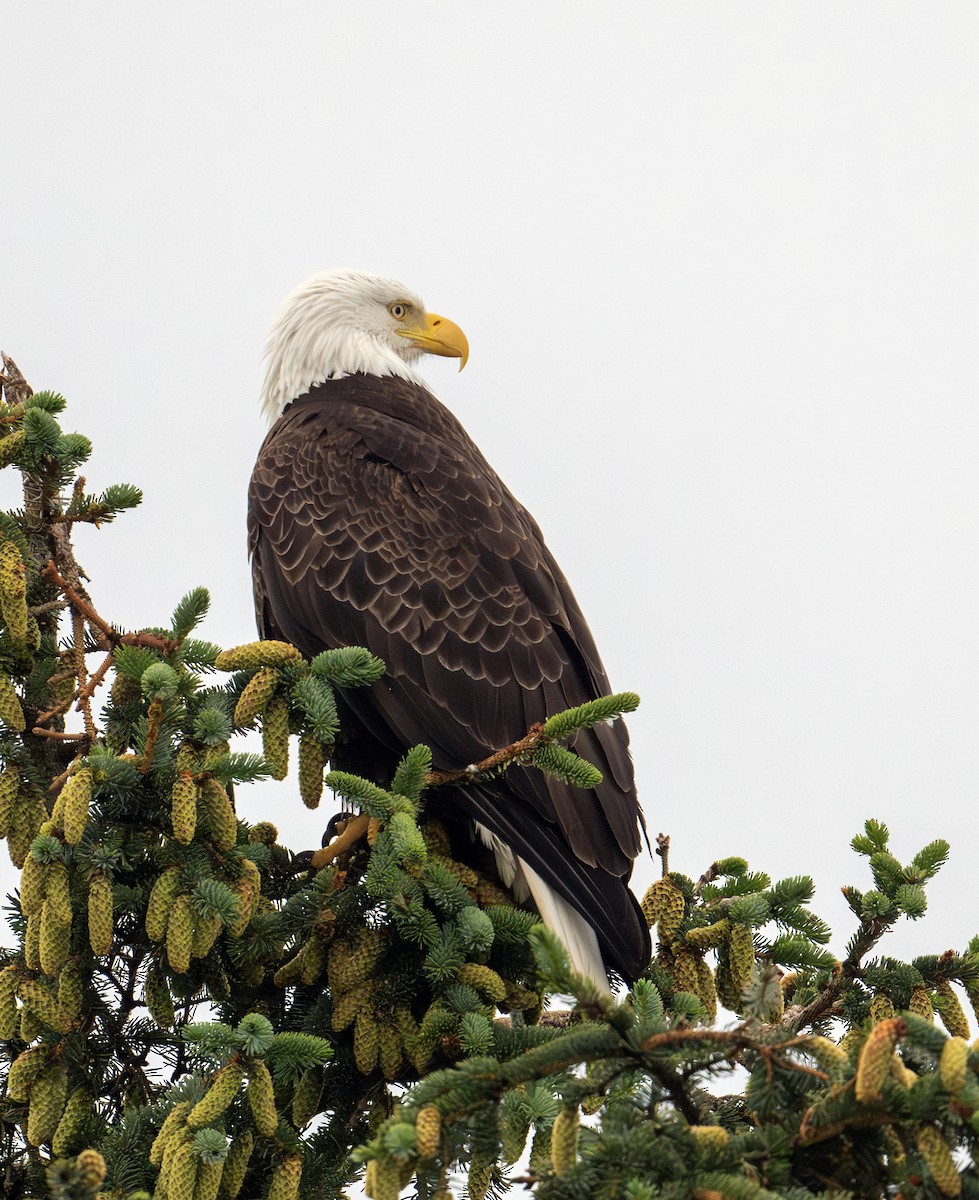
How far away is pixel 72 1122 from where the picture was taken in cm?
305

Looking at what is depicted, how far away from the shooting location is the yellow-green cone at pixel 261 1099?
2.62m

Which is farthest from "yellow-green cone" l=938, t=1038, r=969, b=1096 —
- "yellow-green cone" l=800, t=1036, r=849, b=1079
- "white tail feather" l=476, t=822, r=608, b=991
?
"white tail feather" l=476, t=822, r=608, b=991

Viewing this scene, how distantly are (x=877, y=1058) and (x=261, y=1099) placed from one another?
123cm

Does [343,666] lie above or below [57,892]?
above

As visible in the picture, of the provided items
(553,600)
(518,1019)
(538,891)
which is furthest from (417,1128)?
(553,600)

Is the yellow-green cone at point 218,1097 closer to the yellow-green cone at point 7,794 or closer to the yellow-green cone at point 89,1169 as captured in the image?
the yellow-green cone at point 89,1169

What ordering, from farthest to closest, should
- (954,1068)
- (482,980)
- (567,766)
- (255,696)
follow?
(482,980) < (255,696) < (567,766) < (954,1068)

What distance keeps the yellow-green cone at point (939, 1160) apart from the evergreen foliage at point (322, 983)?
3 centimetres

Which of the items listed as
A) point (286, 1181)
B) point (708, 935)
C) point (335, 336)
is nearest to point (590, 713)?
point (708, 935)

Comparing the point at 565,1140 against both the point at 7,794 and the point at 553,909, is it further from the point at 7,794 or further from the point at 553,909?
the point at 553,909

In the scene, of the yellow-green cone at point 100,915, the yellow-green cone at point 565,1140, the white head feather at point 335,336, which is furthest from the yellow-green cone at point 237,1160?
the white head feather at point 335,336

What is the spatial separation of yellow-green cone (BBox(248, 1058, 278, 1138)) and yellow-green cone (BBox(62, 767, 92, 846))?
58cm

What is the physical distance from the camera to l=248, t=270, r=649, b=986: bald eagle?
444 cm

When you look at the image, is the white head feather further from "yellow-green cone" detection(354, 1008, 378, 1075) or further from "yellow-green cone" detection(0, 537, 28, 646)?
"yellow-green cone" detection(354, 1008, 378, 1075)
